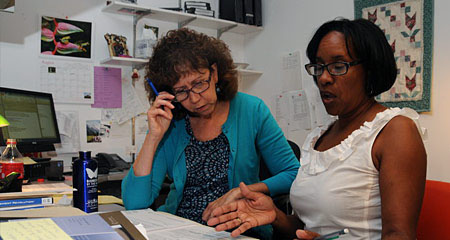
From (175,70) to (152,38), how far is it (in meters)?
1.62

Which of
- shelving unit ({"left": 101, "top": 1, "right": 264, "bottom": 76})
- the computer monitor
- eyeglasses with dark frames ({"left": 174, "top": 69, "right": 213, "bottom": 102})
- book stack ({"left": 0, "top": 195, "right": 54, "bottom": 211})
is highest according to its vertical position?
shelving unit ({"left": 101, "top": 1, "right": 264, "bottom": 76})

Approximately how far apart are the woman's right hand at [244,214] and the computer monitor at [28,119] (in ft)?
4.39

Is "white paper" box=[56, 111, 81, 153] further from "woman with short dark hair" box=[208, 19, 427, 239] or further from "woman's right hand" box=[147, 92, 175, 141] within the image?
"woman with short dark hair" box=[208, 19, 427, 239]

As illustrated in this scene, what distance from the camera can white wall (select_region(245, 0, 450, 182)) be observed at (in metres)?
2.31

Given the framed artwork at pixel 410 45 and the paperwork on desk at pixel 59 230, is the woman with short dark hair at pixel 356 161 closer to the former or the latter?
the paperwork on desk at pixel 59 230

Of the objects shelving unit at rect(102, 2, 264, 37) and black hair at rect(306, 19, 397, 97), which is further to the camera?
shelving unit at rect(102, 2, 264, 37)

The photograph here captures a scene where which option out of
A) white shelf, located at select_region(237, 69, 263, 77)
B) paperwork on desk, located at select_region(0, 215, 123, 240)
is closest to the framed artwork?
white shelf, located at select_region(237, 69, 263, 77)

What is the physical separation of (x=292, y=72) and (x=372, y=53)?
2113 mm

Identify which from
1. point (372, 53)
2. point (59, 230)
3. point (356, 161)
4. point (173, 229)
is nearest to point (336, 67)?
point (372, 53)

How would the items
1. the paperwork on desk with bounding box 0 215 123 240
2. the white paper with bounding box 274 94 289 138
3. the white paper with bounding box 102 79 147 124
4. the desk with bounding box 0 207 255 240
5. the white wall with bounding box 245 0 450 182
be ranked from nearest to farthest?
the paperwork on desk with bounding box 0 215 123 240 → the desk with bounding box 0 207 255 240 → the white wall with bounding box 245 0 450 182 → the white paper with bounding box 102 79 147 124 → the white paper with bounding box 274 94 289 138

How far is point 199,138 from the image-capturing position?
58.3 inches

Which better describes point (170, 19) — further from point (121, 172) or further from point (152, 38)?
point (121, 172)

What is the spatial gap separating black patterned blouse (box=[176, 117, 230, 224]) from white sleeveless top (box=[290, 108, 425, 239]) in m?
0.37

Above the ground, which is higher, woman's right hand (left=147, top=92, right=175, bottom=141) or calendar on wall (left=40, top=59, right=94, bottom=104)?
calendar on wall (left=40, top=59, right=94, bottom=104)
